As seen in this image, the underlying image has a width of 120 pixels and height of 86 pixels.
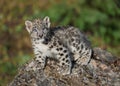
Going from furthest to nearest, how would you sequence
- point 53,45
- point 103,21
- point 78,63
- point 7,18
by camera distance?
point 7,18, point 103,21, point 78,63, point 53,45

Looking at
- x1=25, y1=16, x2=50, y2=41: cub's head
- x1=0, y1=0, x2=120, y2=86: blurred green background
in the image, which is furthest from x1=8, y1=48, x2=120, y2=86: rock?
x1=0, y1=0, x2=120, y2=86: blurred green background

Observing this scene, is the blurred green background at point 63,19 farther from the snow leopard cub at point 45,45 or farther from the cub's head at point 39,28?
the cub's head at point 39,28

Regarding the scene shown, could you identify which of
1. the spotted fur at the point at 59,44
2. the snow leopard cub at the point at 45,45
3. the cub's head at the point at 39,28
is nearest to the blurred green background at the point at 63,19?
the spotted fur at the point at 59,44

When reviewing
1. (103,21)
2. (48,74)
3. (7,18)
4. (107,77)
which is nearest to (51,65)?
(48,74)

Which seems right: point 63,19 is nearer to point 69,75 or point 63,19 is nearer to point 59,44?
point 69,75

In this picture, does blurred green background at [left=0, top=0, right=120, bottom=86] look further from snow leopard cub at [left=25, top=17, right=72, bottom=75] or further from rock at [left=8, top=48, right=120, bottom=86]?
snow leopard cub at [left=25, top=17, right=72, bottom=75]

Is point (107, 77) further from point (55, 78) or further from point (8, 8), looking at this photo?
point (8, 8)
